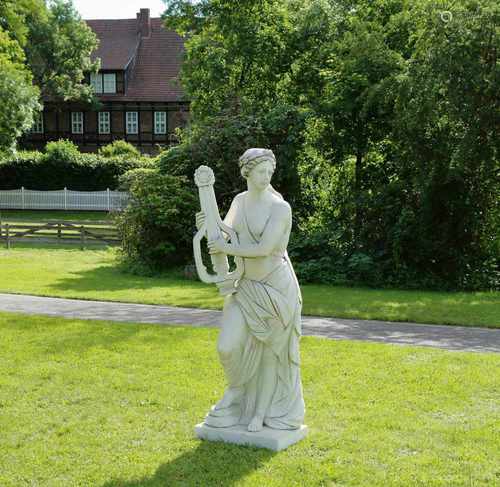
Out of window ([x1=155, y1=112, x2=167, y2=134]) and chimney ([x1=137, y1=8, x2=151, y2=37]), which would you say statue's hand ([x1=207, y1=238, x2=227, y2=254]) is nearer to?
window ([x1=155, y1=112, x2=167, y2=134])

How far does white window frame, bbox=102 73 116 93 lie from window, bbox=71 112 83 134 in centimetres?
259

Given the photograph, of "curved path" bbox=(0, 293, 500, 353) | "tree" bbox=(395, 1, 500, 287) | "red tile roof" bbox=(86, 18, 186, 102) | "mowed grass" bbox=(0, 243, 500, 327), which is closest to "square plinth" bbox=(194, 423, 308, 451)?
"curved path" bbox=(0, 293, 500, 353)

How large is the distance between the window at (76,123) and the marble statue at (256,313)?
49.8m

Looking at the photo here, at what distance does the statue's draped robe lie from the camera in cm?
736

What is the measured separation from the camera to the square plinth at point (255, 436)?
289 inches

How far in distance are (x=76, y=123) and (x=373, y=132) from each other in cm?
3780

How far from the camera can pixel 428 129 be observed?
18.8m

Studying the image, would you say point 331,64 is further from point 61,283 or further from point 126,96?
point 126,96

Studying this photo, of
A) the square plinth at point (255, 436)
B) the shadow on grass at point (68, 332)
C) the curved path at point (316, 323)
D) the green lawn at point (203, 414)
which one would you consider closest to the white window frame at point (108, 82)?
the curved path at point (316, 323)

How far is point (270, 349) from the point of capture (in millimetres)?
7480

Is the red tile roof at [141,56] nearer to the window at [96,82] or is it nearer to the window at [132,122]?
the window at [96,82]

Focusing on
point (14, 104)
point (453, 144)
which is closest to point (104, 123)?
point (14, 104)

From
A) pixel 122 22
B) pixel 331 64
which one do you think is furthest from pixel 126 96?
pixel 331 64

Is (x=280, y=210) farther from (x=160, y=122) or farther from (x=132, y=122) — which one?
(x=132, y=122)
